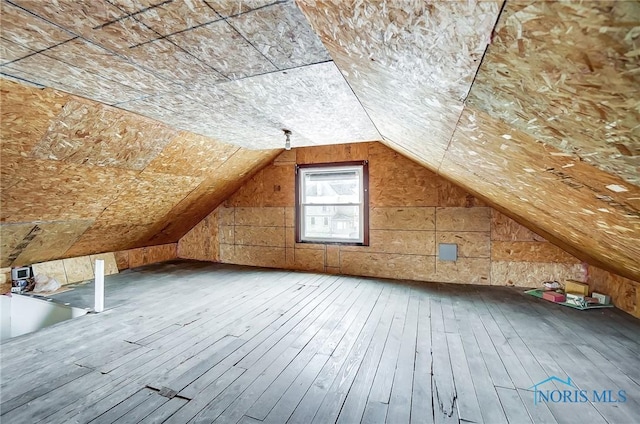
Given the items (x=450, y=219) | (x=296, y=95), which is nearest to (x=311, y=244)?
(x=450, y=219)

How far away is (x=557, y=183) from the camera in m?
1.44

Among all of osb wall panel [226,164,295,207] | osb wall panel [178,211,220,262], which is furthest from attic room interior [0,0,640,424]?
osb wall panel [178,211,220,262]

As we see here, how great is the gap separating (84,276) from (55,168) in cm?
232

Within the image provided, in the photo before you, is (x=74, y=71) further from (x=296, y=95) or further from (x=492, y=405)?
(x=492, y=405)

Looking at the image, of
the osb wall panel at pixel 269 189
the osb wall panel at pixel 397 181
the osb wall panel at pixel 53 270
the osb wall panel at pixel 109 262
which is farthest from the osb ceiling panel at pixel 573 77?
the osb wall panel at pixel 109 262

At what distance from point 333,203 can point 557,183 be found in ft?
12.2

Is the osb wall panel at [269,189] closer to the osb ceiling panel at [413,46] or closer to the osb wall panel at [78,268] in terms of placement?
the osb wall panel at [78,268]

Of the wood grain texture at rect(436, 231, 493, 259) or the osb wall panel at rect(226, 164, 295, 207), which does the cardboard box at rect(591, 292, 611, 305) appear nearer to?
the wood grain texture at rect(436, 231, 493, 259)

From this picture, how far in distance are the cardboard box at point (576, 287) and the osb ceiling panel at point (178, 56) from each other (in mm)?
3417

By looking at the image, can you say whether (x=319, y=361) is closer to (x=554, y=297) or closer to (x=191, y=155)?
(x=191, y=155)

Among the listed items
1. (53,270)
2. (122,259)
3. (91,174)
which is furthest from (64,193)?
(122,259)

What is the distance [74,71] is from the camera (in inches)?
70.8

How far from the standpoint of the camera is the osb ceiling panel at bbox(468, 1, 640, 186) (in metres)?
0.59

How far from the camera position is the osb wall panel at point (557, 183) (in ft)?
3.82
